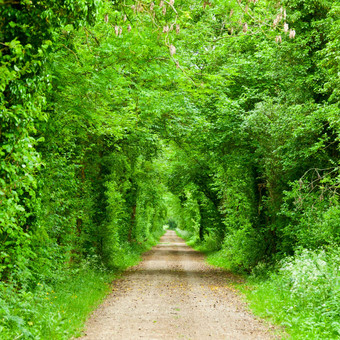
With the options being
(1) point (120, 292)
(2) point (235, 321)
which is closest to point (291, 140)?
(2) point (235, 321)

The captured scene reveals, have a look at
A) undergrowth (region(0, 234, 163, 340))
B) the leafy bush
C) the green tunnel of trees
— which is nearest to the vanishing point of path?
undergrowth (region(0, 234, 163, 340))

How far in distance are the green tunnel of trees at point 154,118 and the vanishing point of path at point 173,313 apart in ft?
6.27

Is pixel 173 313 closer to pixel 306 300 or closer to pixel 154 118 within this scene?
pixel 306 300

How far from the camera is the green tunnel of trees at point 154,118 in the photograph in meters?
6.13

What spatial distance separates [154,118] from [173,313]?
24.5ft

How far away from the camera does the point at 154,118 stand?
576 inches

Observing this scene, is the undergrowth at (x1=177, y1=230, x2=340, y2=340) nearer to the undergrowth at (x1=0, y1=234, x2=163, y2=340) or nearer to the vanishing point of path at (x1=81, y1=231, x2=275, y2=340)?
the vanishing point of path at (x1=81, y1=231, x2=275, y2=340)

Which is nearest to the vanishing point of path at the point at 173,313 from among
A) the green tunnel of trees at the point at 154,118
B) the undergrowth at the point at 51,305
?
the undergrowth at the point at 51,305

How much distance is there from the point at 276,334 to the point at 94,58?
7.50 metres

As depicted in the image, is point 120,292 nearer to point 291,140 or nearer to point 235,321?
point 235,321

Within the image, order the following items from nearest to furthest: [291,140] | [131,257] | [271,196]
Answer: [291,140] < [271,196] < [131,257]

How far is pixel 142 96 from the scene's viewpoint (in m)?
11.1

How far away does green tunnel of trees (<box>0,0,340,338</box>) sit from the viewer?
6.13 metres

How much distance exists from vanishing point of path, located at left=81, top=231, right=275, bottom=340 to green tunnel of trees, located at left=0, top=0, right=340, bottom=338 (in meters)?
1.91
